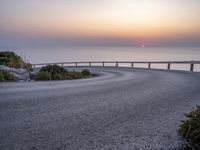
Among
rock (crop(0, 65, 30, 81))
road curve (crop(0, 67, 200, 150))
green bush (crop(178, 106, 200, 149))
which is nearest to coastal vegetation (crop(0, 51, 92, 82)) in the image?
rock (crop(0, 65, 30, 81))

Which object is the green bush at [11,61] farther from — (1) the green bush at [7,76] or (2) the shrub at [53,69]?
(1) the green bush at [7,76]

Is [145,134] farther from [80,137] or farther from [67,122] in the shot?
[67,122]

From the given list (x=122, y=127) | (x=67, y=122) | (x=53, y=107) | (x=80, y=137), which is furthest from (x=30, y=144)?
(x=53, y=107)

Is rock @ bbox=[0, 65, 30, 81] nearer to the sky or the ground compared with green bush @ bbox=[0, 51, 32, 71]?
nearer to the ground

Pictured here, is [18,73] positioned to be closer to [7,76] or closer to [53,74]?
[7,76]

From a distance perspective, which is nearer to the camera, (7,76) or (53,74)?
(7,76)

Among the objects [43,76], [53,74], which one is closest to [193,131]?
[43,76]

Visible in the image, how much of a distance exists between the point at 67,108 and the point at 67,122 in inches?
68.7

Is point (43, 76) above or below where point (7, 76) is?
below

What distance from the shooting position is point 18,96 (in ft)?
35.4

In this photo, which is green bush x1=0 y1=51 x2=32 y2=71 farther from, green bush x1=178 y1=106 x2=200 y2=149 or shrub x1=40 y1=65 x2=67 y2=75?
green bush x1=178 y1=106 x2=200 y2=149

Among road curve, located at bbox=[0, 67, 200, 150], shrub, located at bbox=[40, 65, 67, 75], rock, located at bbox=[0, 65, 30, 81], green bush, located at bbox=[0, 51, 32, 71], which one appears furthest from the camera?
shrub, located at bbox=[40, 65, 67, 75]

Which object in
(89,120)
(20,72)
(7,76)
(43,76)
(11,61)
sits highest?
(11,61)

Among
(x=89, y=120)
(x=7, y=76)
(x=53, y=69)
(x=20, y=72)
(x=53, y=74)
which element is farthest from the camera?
(x=53, y=69)
